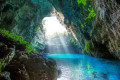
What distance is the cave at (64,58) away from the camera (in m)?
6.49

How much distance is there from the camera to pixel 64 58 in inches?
917

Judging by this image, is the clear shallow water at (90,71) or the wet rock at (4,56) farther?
the clear shallow water at (90,71)

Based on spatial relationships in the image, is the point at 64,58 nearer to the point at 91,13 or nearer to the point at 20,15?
the point at 91,13

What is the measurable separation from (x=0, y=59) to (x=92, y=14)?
15.0 meters

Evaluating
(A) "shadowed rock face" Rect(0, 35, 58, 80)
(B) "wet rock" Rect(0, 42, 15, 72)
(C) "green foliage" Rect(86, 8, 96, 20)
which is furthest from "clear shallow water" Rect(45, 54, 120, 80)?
(C) "green foliage" Rect(86, 8, 96, 20)

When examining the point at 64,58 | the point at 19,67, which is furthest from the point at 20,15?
the point at 19,67

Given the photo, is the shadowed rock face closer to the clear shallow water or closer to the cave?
the cave

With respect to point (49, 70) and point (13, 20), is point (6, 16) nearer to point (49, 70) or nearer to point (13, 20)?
point (13, 20)

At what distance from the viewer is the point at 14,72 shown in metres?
5.50

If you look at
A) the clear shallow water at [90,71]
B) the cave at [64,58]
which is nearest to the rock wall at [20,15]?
the cave at [64,58]

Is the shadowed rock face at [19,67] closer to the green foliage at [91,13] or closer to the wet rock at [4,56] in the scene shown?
the wet rock at [4,56]

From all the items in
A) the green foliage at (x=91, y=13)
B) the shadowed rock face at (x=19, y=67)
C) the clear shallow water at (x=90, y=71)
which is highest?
the green foliage at (x=91, y=13)

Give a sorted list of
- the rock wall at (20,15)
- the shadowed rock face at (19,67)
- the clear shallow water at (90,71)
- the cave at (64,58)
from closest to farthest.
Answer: the shadowed rock face at (19,67), the cave at (64,58), the clear shallow water at (90,71), the rock wall at (20,15)

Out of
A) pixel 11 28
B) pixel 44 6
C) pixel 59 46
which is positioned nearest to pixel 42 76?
pixel 11 28
